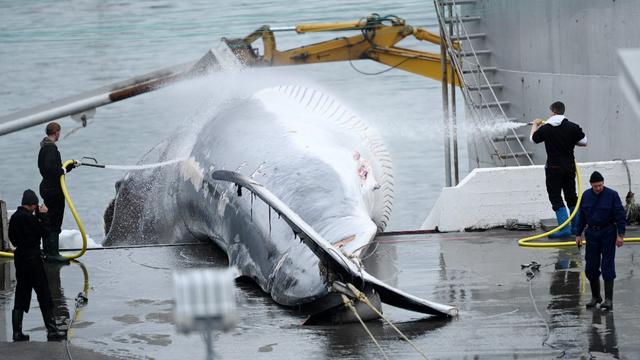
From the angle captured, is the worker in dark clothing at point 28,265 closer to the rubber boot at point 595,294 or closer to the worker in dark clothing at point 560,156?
the rubber boot at point 595,294

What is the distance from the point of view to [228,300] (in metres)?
6.32

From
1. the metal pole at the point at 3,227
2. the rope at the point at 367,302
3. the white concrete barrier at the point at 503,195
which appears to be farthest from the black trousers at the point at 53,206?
the rope at the point at 367,302

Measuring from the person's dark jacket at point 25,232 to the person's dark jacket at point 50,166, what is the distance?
4123 millimetres

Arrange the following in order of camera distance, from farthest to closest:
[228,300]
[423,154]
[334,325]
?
[423,154] → [334,325] → [228,300]

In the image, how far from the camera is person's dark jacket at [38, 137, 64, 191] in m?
16.5

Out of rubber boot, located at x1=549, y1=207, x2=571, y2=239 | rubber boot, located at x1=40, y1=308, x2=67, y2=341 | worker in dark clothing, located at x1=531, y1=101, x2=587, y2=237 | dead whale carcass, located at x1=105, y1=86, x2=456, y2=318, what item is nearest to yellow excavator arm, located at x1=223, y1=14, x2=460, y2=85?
dead whale carcass, located at x1=105, y1=86, x2=456, y2=318

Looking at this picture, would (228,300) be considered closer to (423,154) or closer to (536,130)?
(536,130)

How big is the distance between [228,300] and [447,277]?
348 inches

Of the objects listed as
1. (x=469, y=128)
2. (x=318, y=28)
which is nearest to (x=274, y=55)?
(x=318, y=28)

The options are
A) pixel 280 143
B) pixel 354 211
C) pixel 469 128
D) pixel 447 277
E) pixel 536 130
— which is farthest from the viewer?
pixel 469 128

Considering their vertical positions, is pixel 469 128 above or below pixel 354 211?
below

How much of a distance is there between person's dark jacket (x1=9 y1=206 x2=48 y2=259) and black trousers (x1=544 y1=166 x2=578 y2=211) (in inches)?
304

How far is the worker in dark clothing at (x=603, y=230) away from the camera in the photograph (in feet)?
41.0

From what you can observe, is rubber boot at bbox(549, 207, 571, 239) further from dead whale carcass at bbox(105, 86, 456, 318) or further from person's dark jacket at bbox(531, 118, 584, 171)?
A: dead whale carcass at bbox(105, 86, 456, 318)
